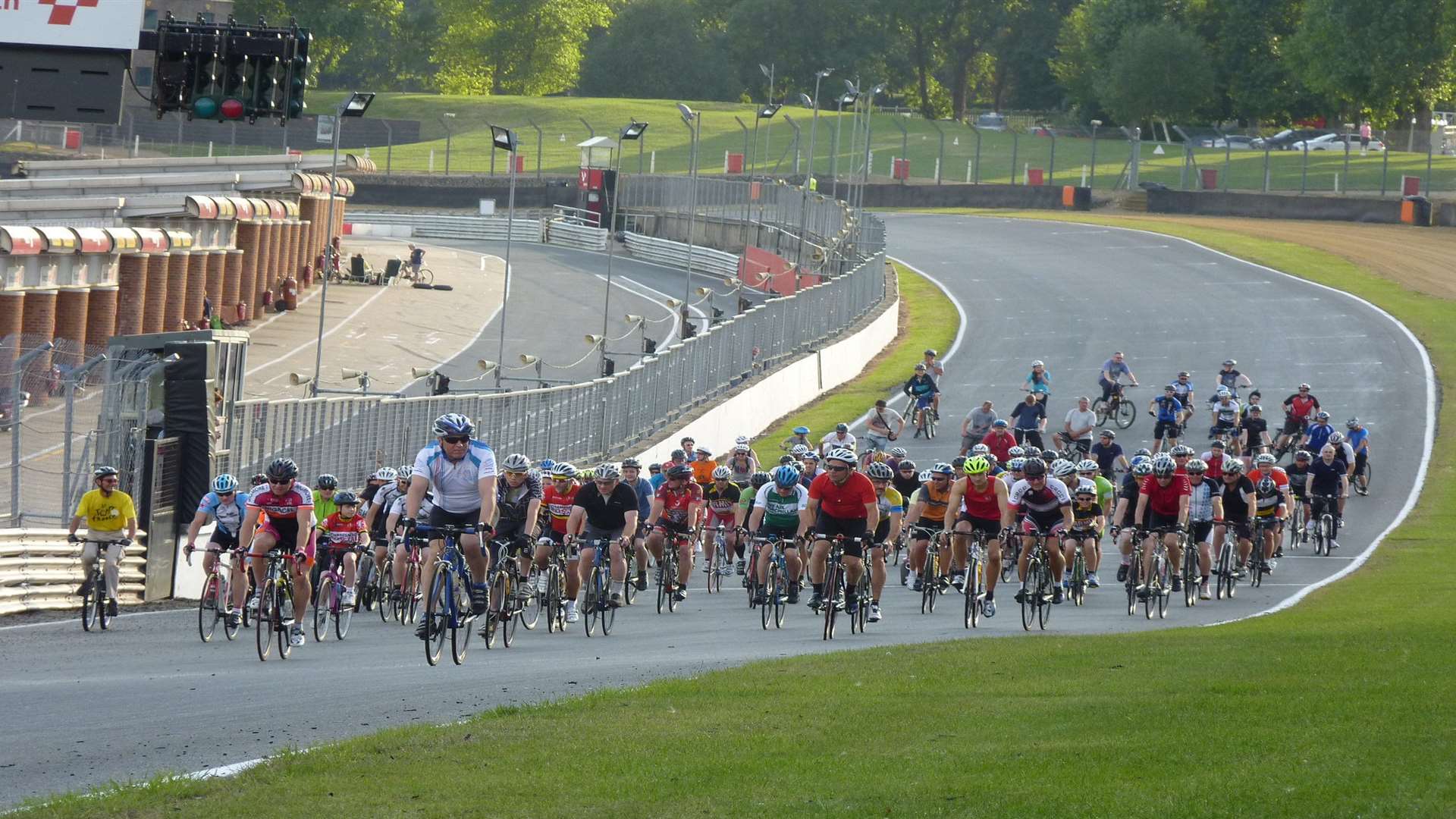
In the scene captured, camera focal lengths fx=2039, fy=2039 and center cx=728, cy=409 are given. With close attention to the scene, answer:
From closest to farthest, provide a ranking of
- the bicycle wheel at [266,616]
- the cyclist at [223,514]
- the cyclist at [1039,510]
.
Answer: the bicycle wheel at [266,616] → the cyclist at [223,514] → the cyclist at [1039,510]

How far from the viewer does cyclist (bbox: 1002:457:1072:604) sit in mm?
18031

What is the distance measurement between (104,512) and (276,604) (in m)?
3.22

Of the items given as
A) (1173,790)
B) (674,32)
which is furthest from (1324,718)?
(674,32)

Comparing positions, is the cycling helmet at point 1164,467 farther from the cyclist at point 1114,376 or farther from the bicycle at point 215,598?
the cyclist at point 1114,376

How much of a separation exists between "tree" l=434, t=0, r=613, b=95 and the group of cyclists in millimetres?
113113

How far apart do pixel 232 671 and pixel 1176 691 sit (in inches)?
260

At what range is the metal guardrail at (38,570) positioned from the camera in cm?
1850

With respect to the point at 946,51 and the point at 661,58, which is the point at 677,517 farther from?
the point at 661,58

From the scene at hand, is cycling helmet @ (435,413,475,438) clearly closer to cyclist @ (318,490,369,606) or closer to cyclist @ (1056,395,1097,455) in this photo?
cyclist @ (318,490,369,606)

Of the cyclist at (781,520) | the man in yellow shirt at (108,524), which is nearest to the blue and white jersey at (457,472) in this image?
the cyclist at (781,520)

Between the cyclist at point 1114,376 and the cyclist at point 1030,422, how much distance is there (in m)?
4.54

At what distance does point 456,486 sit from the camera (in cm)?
1397

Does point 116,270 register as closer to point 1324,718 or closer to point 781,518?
point 781,518

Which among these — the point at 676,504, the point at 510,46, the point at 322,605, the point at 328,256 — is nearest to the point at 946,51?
the point at 510,46
